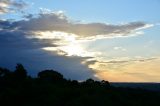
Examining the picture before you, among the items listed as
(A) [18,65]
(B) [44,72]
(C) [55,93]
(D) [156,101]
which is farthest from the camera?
(B) [44,72]

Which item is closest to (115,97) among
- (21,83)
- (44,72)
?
(21,83)

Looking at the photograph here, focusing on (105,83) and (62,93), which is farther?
(105,83)

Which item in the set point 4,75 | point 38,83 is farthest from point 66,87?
point 4,75

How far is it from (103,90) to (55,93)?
11553mm

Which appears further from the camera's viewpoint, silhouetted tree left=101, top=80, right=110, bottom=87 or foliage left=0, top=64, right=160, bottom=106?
silhouetted tree left=101, top=80, right=110, bottom=87

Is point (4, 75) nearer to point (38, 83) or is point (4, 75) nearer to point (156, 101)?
A: point (38, 83)

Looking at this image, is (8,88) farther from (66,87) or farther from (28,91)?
(66,87)

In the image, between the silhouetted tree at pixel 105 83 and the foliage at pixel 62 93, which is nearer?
the foliage at pixel 62 93

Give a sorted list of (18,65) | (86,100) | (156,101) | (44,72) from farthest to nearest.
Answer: (44,72) < (18,65) < (156,101) < (86,100)

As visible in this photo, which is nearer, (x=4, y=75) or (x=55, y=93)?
(x=55, y=93)

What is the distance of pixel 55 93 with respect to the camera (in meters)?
108

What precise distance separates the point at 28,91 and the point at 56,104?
1014 centimetres

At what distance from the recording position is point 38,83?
116 m

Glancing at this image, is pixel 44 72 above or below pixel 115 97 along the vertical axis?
above
